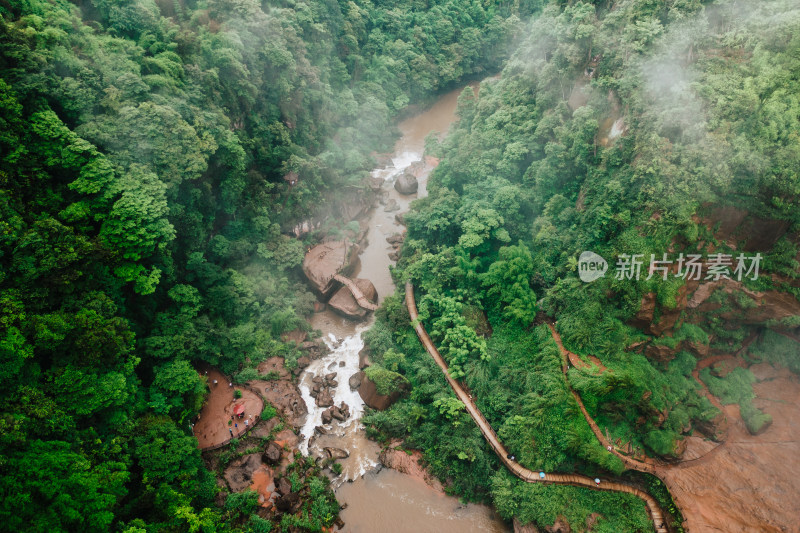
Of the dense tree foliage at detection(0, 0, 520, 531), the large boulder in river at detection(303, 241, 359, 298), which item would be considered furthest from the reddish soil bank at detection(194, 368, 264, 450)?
the large boulder in river at detection(303, 241, 359, 298)

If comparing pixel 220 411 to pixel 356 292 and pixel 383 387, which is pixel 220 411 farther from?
pixel 356 292

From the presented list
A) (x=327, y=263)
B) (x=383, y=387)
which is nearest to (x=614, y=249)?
(x=383, y=387)

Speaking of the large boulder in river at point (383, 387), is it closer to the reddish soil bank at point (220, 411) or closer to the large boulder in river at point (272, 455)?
the large boulder in river at point (272, 455)

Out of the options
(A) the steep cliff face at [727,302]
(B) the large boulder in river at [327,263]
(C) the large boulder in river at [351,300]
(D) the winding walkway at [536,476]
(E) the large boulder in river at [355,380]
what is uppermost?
(A) the steep cliff face at [727,302]

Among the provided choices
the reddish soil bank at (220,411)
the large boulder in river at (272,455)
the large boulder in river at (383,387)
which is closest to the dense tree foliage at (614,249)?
the large boulder in river at (383,387)

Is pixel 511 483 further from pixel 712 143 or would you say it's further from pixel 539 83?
pixel 539 83

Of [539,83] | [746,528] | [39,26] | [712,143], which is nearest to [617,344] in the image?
[746,528]

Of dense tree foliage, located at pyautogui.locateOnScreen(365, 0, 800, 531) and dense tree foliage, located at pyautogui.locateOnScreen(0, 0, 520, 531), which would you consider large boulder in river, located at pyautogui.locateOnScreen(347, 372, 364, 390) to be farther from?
dense tree foliage, located at pyautogui.locateOnScreen(0, 0, 520, 531)
